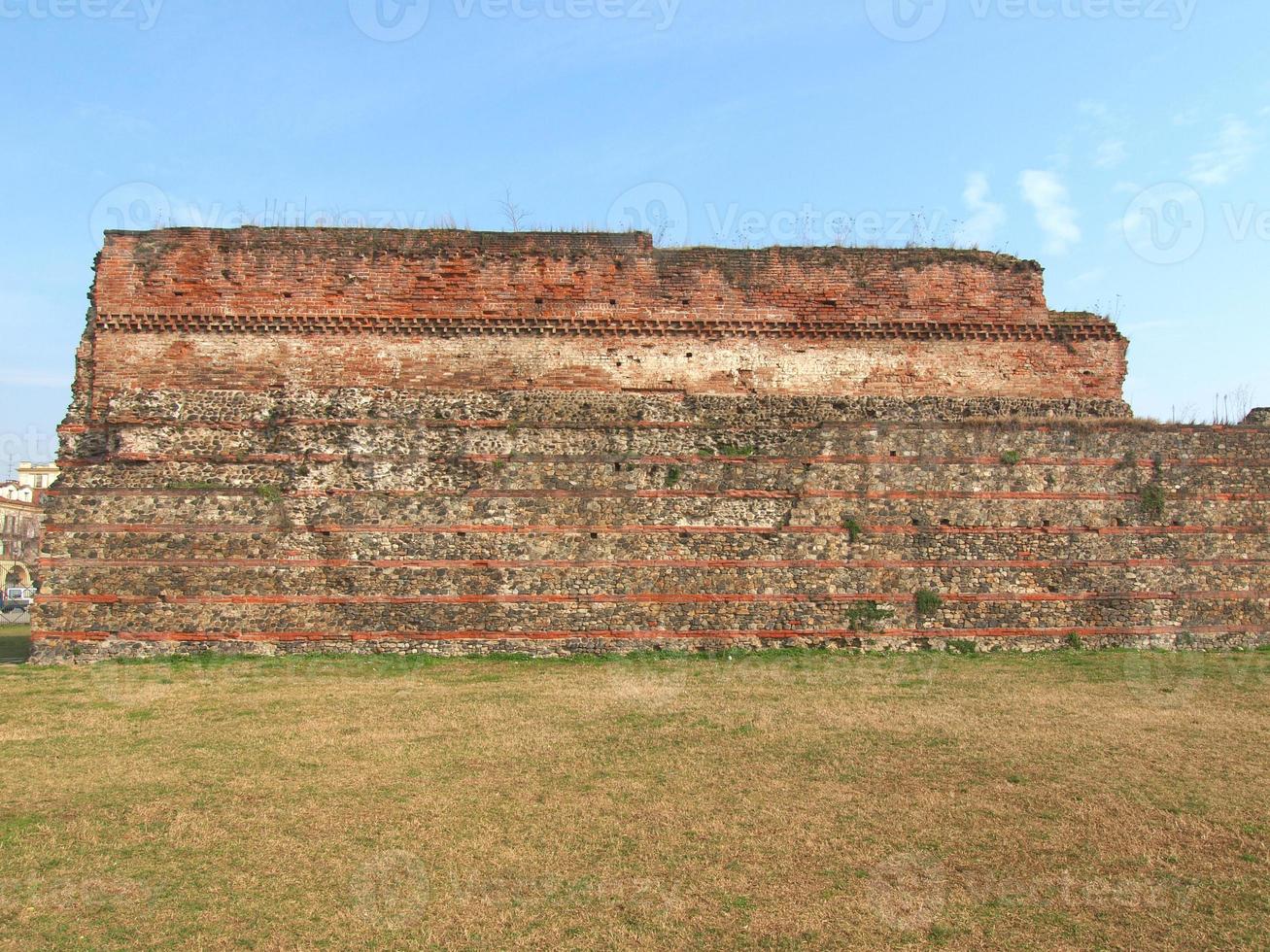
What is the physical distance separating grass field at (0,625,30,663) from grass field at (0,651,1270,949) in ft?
12.7

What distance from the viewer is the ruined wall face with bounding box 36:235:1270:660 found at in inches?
490

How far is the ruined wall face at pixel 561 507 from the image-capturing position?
1245 cm

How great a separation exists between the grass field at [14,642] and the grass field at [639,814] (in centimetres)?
386

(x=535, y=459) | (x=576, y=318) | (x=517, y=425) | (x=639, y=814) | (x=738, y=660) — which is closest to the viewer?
(x=639, y=814)

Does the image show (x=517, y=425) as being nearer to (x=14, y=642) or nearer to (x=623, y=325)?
(x=623, y=325)

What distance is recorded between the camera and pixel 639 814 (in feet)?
20.6

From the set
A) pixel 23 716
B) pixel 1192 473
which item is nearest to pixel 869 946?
pixel 23 716

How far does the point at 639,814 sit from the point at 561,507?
6.83 meters

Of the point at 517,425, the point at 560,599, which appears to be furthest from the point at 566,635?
the point at 517,425

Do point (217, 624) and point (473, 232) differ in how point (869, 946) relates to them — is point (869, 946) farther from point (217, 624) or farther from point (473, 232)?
point (473, 232)

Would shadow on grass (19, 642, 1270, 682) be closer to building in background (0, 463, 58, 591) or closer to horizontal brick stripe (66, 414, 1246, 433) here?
horizontal brick stripe (66, 414, 1246, 433)

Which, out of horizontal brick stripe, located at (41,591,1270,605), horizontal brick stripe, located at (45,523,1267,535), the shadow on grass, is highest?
horizontal brick stripe, located at (45,523,1267,535)

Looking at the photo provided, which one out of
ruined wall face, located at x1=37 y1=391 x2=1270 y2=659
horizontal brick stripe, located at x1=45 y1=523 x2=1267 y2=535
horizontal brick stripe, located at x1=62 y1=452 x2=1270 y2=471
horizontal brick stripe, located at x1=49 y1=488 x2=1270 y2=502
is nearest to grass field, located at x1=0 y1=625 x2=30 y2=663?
ruined wall face, located at x1=37 y1=391 x2=1270 y2=659

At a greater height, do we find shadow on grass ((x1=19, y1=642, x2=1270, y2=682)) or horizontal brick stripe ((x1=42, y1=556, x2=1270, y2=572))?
horizontal brick stripe ((x1=42, y1=556, x2=1270, y2=572))
